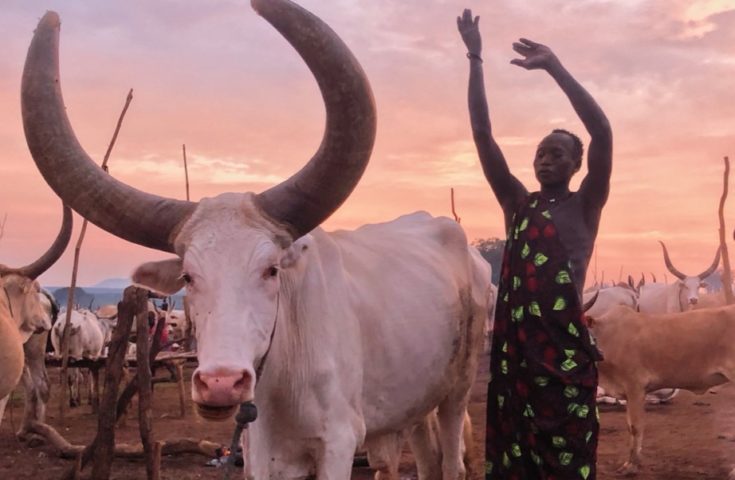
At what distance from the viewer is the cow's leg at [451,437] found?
5.26 m

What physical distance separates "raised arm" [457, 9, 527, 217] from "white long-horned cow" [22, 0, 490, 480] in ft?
2.52

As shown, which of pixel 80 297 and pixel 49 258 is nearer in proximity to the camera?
pixel 49 258

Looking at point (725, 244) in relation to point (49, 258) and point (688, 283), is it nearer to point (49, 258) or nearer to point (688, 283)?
point (688, 283)

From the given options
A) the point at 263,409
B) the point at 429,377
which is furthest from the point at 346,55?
the point at 429,377

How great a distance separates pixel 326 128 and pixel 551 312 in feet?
4.32

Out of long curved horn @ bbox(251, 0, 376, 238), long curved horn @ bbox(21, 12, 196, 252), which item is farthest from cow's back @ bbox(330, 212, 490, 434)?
long curved horn @ bbox(21, 12, 196, 252)

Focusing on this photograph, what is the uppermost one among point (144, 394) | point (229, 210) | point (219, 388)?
point (229, 210)

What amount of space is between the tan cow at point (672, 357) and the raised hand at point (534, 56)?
5755 millimetres

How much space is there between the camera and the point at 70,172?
3238mm

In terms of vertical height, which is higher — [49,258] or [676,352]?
[49,258]

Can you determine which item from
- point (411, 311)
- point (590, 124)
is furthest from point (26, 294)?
point (590, 124)

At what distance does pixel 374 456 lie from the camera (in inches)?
184

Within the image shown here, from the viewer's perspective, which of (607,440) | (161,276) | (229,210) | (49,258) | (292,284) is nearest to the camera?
(229,210)

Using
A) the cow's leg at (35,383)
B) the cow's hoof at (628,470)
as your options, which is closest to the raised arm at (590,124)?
the cow's hoof at (628,470)
